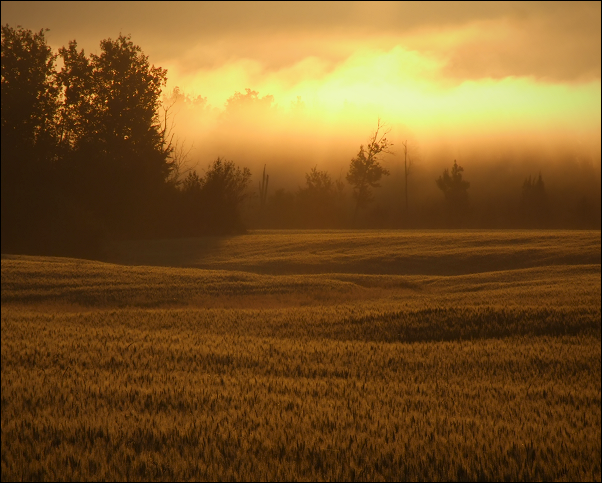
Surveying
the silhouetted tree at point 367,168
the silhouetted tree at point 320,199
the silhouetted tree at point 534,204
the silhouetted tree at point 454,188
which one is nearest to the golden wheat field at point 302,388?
the silhouetted tree at point 367,168

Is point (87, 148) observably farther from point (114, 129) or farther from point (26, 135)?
point (26, 135)

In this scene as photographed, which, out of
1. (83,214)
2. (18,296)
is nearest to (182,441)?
(18,296)

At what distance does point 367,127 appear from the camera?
127 feet

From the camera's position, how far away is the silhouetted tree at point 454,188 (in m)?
67.2

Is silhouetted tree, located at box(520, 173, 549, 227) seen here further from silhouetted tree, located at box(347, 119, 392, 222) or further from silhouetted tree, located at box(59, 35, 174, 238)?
silhouetted tree, located at box(59, 35, 174, 238)

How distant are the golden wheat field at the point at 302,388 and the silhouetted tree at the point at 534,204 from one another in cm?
5243

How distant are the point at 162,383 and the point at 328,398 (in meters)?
2.04

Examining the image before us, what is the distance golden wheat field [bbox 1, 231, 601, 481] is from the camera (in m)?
4.91

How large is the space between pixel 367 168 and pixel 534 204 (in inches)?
1205

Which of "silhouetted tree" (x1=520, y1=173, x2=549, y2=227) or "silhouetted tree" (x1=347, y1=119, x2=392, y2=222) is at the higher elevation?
"silhouetted tree" (x1=347, y1=119, x2=392, y2=222)

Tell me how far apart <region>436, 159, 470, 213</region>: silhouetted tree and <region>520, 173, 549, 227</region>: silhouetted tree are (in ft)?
Result: 23.1

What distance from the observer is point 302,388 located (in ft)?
23.5

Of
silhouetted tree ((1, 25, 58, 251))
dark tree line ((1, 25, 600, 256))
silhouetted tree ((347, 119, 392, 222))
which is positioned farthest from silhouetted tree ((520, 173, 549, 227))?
silhouetted tree ((1, 25, 58, 251))

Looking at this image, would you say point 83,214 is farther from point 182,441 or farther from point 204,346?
point 182,441
